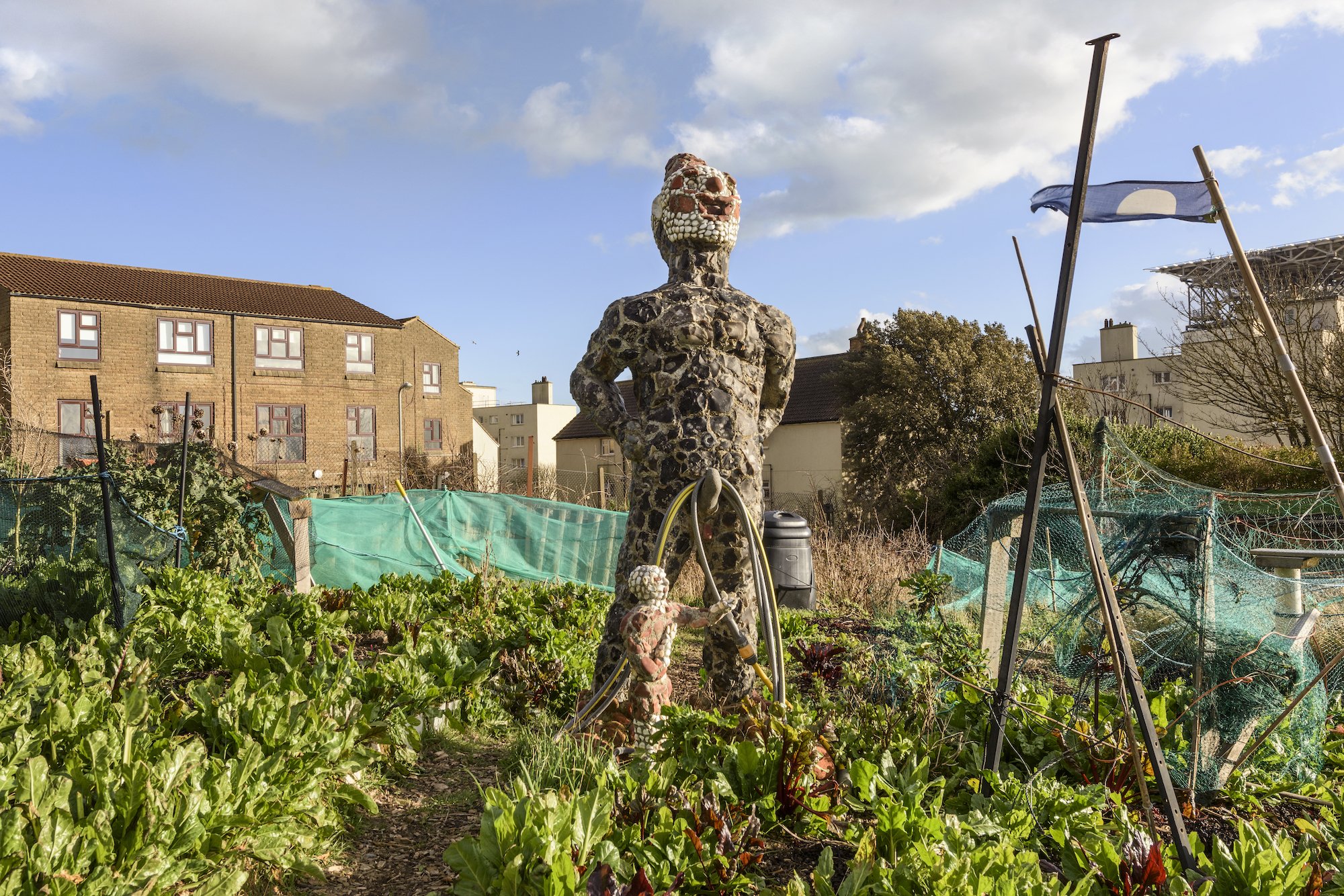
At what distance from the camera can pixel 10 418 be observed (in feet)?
46.3

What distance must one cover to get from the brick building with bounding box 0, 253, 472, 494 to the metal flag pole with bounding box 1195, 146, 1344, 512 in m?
23.8

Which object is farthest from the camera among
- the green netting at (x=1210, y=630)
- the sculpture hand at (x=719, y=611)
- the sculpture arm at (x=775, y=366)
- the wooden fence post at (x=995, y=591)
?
the wooden fence post at (x=995, y=591)

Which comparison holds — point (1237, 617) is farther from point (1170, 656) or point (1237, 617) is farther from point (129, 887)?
point (129, 887)

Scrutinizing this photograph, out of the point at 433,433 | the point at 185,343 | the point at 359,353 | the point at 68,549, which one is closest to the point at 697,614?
the point at 68,549

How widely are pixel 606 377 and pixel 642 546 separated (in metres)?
0.87

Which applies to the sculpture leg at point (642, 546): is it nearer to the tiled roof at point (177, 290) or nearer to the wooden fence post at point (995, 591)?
the wooden fence post at point (995, 591)

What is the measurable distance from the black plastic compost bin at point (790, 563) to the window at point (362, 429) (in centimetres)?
2495

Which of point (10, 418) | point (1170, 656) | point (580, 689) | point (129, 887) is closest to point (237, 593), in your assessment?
point (580, 689)

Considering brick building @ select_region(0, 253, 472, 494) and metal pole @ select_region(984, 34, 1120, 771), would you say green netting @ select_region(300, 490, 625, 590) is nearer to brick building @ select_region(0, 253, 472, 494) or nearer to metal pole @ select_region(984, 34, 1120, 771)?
metal pole @ select_region(984, 34, 1120, 771)

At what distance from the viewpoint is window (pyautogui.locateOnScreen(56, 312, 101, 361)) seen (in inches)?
1053

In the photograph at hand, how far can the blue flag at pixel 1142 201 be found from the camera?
109 inches

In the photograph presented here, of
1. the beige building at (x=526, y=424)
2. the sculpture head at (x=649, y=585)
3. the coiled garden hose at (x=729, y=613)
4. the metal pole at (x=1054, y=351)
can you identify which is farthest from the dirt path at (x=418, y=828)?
the beige building at (x=526, y=424)

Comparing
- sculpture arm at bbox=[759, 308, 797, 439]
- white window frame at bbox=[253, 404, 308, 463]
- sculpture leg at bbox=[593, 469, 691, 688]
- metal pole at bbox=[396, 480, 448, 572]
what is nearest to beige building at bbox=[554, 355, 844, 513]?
white window frame at bbox=[253, 404, 308, 463]

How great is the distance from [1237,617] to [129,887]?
430 cm
